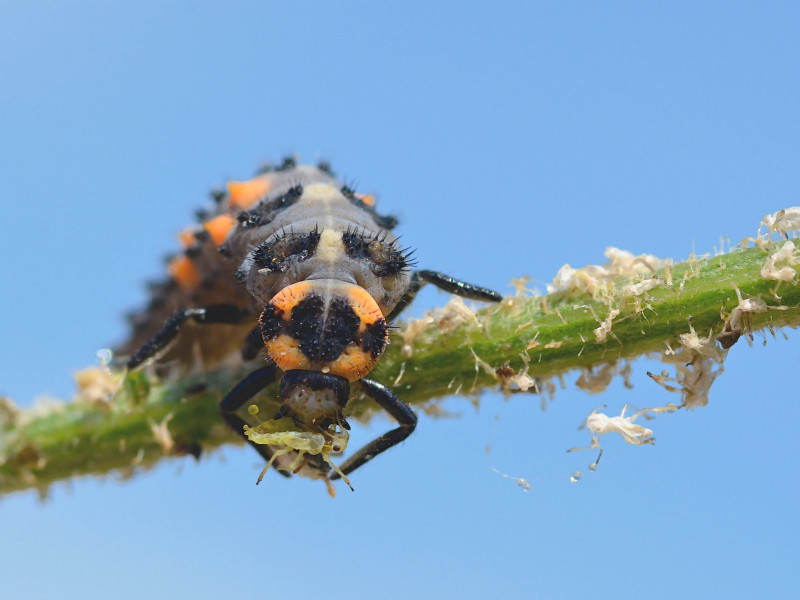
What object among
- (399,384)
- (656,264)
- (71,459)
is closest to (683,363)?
(656,264)

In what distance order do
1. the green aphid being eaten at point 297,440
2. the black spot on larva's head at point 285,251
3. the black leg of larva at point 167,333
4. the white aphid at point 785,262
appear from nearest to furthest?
the green aphid being eaten at point 297,440 → the white aphid at point 785,262 → the black spot on larva's head at point 285,251 → the black leg of larva at point 167,333

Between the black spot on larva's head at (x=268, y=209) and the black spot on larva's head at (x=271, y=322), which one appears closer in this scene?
the black spot on larva's head at (x=271, y=322)

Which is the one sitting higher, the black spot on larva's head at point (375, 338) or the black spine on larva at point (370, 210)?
the black spine on larva at point (370, 210)

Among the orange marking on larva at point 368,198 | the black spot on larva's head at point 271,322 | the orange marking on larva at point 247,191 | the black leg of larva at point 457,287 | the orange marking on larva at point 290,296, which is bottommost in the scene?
the black spot on larva's head at point 271,322

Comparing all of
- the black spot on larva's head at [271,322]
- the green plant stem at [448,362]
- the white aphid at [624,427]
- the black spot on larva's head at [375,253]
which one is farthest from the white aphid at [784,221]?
the black spot on larva's head at [271,322]

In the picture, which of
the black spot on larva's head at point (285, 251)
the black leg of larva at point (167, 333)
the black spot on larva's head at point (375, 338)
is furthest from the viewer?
the black leg of larva at point (167, 333)

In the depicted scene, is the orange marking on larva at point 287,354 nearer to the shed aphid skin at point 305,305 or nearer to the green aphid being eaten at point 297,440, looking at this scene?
the shed aphid skin at point 305,305

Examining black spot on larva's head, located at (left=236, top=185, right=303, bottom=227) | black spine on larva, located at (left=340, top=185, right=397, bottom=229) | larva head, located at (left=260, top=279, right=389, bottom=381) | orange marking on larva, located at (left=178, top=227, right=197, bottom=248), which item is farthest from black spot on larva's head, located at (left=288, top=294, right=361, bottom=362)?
orange marking on larva, located at (left=178, top=227, right=197, bottom=248)
